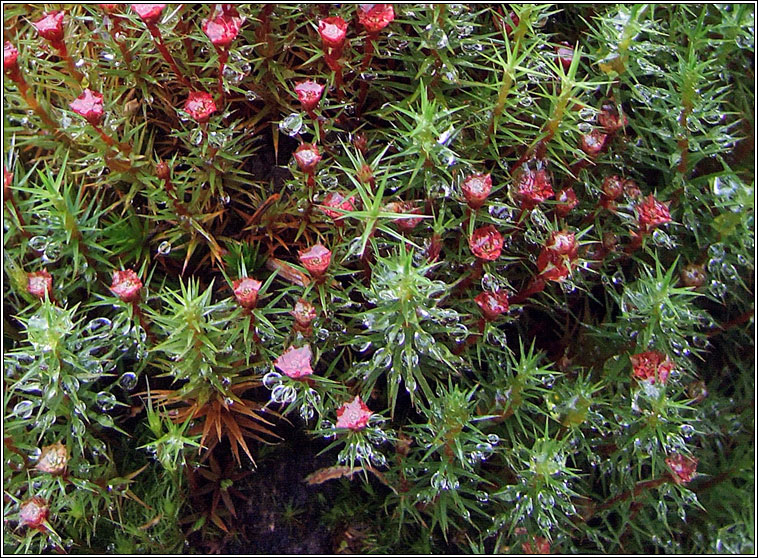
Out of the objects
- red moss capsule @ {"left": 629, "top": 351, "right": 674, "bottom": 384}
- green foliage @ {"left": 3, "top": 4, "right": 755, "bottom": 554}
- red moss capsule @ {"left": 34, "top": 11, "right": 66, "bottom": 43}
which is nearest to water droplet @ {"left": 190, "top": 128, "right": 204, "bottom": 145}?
green foliage @ {"left": 3, "top": 4, "right": 755, "bottom": 554}

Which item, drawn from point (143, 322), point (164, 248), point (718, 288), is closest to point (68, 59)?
point (164, 248)

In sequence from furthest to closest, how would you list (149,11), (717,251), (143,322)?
(717,251)
(143,322)
(149,11)

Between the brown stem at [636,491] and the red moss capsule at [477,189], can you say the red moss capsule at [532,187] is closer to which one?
the red moss capsule at [477,189]

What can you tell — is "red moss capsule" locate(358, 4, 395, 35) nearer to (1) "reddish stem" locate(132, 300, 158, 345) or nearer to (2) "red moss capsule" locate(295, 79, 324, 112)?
(2) "red moss capsule" locate(295, 79, 324, 112)

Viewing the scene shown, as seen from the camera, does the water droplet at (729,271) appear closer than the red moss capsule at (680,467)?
No

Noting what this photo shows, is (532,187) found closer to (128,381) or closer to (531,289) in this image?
(531,289)

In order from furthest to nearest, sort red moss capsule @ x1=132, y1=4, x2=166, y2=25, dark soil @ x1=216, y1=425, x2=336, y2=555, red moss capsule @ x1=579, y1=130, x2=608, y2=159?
dark soil @ x1=216, y1=425, x2=336, y2=555 < red moss capsule @ x1=579, y1=130, x2=608, y2=159 < red moss capsule @ x1=132, y1=4, x2=166, y2=25

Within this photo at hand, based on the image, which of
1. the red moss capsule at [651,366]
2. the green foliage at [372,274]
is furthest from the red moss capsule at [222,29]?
the red moss capsule at [651,366]

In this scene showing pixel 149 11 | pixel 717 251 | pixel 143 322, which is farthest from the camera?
pixel 717 251

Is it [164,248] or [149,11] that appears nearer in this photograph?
[149,11]
